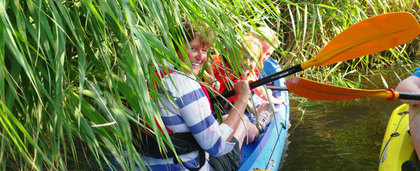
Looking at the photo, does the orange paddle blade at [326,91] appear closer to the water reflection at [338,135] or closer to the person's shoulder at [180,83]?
the person's shoulder at [180,83]

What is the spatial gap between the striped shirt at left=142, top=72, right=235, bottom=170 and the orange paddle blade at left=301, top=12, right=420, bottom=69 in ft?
2.45

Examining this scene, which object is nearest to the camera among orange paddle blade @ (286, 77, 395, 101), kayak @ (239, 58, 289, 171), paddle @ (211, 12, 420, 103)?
orange paddle blade @ (286, 77, 395, 101)

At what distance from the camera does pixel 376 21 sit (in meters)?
2.54

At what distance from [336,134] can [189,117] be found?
252cm

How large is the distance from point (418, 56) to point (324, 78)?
7.07 ft

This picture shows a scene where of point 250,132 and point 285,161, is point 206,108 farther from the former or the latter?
point 285,161

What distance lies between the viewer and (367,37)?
2.53m

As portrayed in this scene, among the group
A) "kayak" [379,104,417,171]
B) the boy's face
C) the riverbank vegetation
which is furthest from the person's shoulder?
"kayak" [379,104,417,171]

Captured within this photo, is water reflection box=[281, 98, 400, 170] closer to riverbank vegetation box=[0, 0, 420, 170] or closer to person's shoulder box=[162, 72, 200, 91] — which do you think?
person's shoulder box=[162, 72, 200, 91]

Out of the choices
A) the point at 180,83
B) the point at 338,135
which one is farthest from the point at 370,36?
the point at 338,135

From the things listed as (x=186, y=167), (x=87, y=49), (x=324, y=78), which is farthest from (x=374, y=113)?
(x=87, y=49)

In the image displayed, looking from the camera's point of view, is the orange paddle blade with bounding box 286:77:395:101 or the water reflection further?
the water reflection

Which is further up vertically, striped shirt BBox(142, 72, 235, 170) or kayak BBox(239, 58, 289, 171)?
striped shirt BBox(142, 72, 235, 170)

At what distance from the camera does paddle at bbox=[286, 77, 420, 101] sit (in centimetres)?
232
